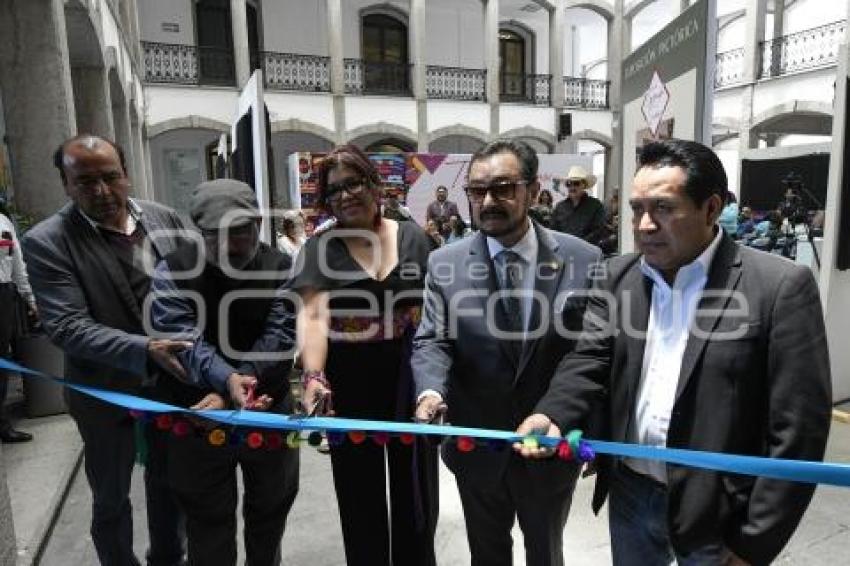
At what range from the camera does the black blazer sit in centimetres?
140

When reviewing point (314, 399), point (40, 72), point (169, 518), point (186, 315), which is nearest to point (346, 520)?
point (314, 399)

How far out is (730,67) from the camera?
1812 centimetres

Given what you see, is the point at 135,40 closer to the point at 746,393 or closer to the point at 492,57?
the point at 492,57

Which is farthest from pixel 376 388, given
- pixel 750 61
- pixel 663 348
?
pixel 750 61

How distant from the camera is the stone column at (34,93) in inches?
179

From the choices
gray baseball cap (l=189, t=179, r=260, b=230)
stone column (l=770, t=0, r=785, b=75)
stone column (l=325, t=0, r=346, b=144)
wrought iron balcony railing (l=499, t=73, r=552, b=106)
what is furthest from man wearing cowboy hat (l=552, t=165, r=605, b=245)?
wrought iron balcony railing (l=499, t=73, r=552, b=106)

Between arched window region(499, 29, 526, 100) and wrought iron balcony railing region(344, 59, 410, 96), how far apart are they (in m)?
3.94

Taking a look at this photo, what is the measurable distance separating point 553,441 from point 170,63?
1733cm

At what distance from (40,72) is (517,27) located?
19.3 meters

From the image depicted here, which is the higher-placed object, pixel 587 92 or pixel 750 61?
pixel 587 92

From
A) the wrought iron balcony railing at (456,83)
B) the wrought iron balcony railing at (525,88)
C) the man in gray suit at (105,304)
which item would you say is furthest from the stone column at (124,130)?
the wrought iron balcony railing at (525,88)

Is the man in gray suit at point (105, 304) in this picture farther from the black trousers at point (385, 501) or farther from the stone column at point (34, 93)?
the stone column at point (34, 93)

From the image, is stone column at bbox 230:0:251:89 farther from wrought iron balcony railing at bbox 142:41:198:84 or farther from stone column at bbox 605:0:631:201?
stone column at bbox 605:0:631:201

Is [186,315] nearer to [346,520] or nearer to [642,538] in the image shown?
[346,520]
